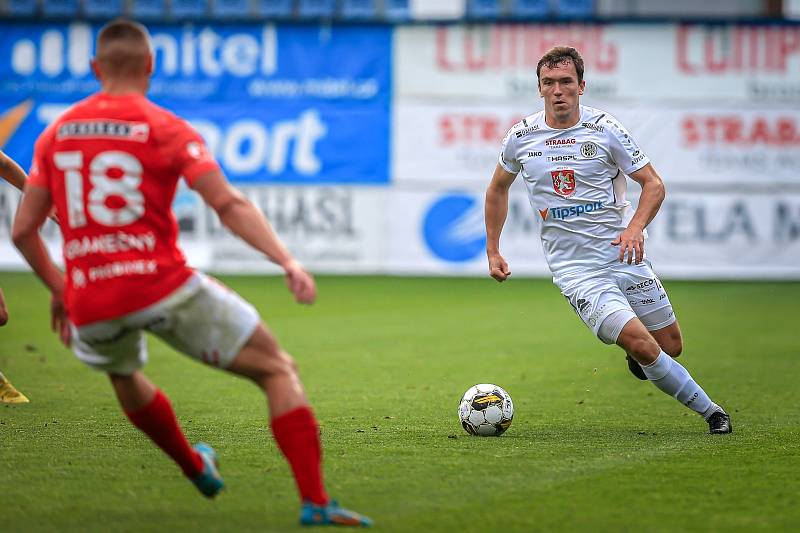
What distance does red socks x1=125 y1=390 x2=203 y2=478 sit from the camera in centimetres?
555

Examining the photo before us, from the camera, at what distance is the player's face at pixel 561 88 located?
794 centimetres

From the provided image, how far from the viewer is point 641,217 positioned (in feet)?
24.8

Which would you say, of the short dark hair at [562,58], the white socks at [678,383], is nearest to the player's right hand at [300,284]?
the white socks at [678,383]

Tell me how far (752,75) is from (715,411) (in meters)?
15.4

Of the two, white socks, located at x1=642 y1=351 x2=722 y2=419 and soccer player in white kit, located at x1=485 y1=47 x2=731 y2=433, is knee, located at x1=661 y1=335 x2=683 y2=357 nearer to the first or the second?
soccer player in white kit, located at x1=485 y1=47 x2=731 y2=433

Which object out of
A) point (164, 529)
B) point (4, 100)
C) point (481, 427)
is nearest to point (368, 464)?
point (481, 427)

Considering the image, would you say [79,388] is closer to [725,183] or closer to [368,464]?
[368,464]

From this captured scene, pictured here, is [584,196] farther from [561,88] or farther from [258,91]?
[258,91]

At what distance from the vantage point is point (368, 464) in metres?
6.61

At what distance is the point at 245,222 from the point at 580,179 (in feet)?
11.7

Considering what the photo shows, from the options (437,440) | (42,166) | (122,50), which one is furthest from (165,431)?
(437,440)

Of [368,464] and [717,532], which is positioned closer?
[717,532]

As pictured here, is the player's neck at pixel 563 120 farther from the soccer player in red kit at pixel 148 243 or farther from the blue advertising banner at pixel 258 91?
the blue advertising banner at pixel 258 91

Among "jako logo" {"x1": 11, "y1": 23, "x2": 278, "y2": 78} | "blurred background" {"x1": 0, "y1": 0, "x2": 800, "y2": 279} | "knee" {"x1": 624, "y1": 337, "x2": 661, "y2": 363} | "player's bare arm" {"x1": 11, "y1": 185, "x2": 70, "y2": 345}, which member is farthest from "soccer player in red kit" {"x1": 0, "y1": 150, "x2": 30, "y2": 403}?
"jako logo" {"x1": 11, "y1": 23, "x2": 278, "y2": 78}
